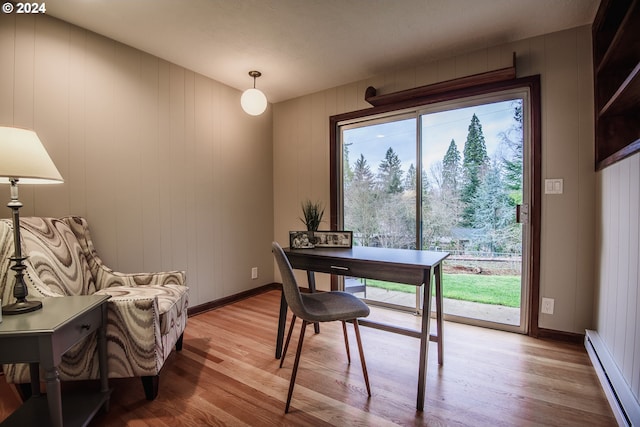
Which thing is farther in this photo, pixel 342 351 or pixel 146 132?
pixel 146 132

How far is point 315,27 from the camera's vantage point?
2.27 metres

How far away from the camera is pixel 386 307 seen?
10.4 feet

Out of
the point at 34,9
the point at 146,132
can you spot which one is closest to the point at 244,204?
the point at 146,132

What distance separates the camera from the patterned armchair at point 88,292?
1.62 metres

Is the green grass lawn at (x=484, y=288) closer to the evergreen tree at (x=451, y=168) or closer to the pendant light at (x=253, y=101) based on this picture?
the evergreen tree at (x=451, y=168)

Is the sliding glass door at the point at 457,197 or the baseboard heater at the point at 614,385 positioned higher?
the sliding glass door at the point at 457,197

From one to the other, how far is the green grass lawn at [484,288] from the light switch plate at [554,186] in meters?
Result: 0.77

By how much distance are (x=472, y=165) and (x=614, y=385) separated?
176 cm

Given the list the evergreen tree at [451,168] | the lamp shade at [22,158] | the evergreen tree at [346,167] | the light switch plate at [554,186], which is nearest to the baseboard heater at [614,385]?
the light switch plate at [554,186]

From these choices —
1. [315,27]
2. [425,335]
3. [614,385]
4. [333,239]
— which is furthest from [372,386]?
[315,27]

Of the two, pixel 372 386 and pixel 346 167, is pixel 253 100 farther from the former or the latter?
pixel 372 386

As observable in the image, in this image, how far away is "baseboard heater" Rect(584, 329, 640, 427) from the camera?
4.54 ft

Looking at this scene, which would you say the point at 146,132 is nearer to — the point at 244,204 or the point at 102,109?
the point at 102,109

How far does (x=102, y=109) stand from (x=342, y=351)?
8.77 ft
